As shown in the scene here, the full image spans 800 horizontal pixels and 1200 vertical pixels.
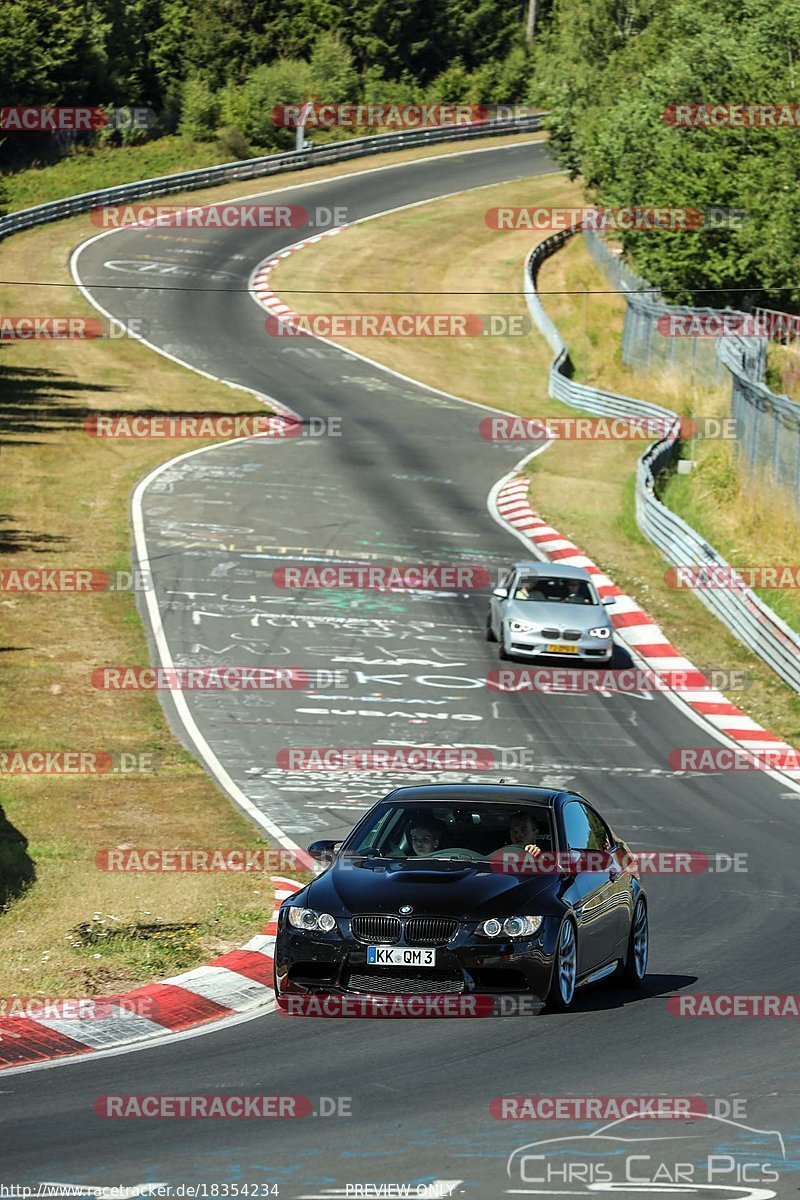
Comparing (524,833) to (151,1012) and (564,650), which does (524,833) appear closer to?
(151,1012)

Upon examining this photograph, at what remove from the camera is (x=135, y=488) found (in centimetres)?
4100

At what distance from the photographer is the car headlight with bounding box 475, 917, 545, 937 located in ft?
34.9

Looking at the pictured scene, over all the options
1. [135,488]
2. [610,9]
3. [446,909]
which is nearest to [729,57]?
[610,9]

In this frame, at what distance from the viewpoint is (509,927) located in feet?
35.0

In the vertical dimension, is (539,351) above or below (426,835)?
below

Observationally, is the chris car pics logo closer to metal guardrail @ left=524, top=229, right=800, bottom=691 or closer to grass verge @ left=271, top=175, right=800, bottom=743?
grass verge @ left=271, top=175, right=800, bottom=743

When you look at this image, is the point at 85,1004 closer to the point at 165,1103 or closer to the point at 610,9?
the point at 165,1103

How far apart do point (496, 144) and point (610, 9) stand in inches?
655

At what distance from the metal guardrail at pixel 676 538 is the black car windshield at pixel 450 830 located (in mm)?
16407

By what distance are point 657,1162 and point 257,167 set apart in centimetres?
7699

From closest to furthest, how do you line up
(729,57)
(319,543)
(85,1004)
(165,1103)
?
(165,1103), (85,1004), (319,543), (729,57)

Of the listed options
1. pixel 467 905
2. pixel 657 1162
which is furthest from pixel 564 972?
pixel 657 1162

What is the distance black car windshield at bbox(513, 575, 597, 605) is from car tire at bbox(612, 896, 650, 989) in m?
16.9

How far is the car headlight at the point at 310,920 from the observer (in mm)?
10836
